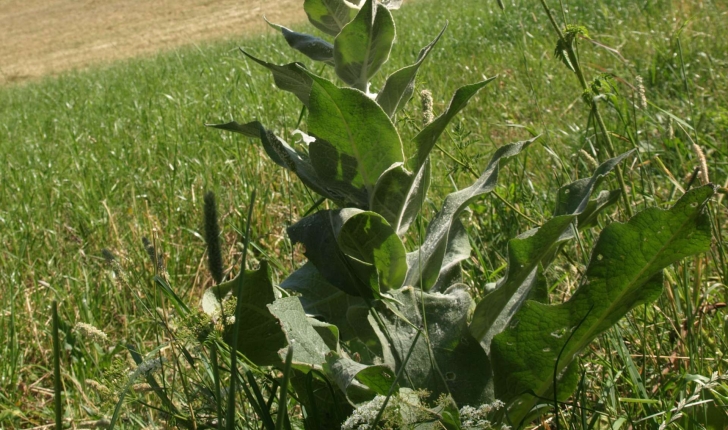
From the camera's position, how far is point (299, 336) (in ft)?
3.35

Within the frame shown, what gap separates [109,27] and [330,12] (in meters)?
38.0

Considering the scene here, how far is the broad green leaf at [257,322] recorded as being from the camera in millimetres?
1192

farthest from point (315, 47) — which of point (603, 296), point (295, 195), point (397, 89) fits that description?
point (295, 195)

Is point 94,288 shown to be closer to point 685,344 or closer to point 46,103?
Result: point 685,344

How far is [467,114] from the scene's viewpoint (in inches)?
151

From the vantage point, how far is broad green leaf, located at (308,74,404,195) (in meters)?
1.05

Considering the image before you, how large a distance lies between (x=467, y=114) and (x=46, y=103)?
8.20 m

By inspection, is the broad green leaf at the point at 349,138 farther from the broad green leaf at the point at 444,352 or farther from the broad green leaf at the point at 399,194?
the broad green leaf at the point at 444,352

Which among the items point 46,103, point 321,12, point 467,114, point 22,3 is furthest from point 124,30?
point 321,12

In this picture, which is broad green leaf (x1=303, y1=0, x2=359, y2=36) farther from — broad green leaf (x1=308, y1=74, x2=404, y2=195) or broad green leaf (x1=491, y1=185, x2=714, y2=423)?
A: broad green leaf (x1=491, y1=185, x2=714, y2=423)

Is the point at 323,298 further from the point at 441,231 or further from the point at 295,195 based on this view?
the point at 295,195

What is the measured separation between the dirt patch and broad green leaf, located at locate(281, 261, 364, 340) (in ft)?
85.0

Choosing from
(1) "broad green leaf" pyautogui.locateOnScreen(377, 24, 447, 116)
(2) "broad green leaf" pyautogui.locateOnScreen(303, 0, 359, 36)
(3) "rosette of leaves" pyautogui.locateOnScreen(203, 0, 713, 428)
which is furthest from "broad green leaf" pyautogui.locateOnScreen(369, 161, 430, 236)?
(2) "broad green leaf" pyautogui.locateOnScreen(303, 0, 359, 36)

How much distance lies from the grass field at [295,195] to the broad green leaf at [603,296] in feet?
0.37
